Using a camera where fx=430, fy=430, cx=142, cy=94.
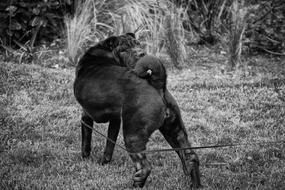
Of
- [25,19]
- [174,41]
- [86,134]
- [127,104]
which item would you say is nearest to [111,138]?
[86,134]

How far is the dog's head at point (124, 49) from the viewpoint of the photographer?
4617mm

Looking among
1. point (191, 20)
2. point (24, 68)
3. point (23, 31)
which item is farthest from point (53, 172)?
point (191, 20)

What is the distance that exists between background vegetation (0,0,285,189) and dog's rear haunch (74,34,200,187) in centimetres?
39

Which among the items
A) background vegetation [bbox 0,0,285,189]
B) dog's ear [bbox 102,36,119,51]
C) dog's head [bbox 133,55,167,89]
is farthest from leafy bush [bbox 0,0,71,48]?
dog's head [bbox 133,55,167,89]

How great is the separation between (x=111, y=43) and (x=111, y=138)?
3.42 ft

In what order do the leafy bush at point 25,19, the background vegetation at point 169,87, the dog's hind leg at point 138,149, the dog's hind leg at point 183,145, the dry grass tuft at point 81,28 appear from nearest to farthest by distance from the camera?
1. the dog's hind leg at point 138,149
2. the dog's hind leg at point 183,145
3. the background vegetation at point 169,87
4. the dry grass tuft at point 81,28
5. the leafy bush at point 25,19

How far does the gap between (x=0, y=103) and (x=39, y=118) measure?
83 cm

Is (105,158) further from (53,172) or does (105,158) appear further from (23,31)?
(23,31)

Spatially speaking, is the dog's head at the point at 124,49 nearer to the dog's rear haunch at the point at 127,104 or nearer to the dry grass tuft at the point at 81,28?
the dog's rear haunch at the point at 127,104

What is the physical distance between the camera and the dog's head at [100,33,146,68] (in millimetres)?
4617

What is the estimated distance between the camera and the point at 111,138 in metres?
4.71

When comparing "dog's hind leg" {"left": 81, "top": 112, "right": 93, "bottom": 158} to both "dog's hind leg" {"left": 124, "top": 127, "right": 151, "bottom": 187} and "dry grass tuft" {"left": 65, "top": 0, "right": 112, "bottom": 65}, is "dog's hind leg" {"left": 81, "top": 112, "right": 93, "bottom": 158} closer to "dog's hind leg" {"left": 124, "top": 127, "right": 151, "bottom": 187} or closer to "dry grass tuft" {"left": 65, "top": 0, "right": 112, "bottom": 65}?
"dog's hind leg" {"left": 124, "top": 127, "right": 151, "bottom": 187}

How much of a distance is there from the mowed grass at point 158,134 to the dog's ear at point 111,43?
1298mm

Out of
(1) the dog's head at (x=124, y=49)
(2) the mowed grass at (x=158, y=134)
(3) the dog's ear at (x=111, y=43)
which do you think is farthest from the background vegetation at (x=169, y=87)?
(3) the dog's ear at (x=111, y=43)
